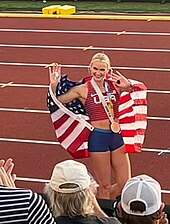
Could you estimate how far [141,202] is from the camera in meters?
3.75

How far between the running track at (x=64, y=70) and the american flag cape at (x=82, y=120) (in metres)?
0.96

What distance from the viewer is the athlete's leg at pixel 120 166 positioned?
21.6ft

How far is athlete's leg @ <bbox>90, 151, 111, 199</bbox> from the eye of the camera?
21.5 feet

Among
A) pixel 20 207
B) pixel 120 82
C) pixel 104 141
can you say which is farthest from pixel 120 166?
pixel 20 207

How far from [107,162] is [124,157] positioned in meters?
0.19

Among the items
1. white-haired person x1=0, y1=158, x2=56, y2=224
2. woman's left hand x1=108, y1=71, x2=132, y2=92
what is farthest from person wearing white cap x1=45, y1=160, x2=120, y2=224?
woman's left hand x1=108, y1=71, x2=132, y2=92

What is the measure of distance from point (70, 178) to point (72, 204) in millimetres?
182

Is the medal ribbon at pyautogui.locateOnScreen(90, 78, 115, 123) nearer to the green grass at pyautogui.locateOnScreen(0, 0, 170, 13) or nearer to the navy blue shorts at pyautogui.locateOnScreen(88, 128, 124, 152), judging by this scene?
the navy blue shorts at pyautogui.locateOnScreen(88, 128, 124, 152)

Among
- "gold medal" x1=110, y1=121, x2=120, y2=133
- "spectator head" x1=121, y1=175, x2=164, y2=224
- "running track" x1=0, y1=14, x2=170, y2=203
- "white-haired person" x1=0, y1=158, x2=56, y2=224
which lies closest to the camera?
"white-haired person" x1=0, y1=158, x2=56, y2=224

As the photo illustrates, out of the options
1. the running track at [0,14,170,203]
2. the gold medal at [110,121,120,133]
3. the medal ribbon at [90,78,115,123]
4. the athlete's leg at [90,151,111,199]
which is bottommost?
the running track at [0,14,170,203]

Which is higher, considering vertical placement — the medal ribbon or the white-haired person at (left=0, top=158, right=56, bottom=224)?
the white-haired person at (left=0, top=158, right=56, bottom=224)

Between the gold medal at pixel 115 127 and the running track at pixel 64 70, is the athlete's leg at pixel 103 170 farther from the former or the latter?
the running track at pixel 64 70

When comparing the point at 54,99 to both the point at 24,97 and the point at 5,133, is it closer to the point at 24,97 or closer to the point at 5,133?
the point at 5,133

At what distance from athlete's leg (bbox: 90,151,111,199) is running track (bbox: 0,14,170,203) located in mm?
818
